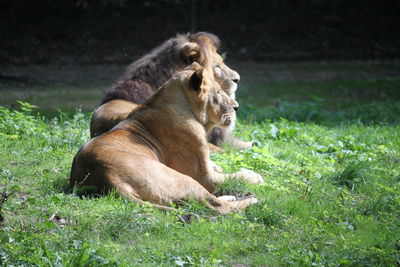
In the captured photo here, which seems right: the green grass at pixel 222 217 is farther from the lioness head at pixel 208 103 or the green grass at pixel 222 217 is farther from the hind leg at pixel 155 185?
the lioness head at pixel 208 103

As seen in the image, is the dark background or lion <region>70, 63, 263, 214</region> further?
the dark background

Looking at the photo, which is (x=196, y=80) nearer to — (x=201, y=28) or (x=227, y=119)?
(x=227, y=119)

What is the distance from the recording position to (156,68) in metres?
7.43

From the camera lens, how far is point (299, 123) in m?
9.46

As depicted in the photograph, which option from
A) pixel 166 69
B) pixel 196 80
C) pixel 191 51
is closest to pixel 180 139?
pixel 196 80

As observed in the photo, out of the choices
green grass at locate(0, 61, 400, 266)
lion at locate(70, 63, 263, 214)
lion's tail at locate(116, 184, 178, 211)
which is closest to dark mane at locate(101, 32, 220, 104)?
green grass at locate(0, 61, 400, 266)

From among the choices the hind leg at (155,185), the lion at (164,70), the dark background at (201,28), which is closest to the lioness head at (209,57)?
the lion at (164,70)

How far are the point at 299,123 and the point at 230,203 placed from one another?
15.2ft

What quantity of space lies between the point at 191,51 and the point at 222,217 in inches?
113

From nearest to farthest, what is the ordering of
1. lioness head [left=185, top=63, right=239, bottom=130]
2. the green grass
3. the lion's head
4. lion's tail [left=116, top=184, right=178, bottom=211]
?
1. the green grass
2. lion's tail [left=116, top=184, right=178, bottom=211]
3. lioness head [left=185, top=63, right=239, bottom=130]
4. the lion's head

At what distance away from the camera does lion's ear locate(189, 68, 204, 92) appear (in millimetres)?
5387

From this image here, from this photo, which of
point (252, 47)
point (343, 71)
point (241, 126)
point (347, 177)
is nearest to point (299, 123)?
point (241, 126)

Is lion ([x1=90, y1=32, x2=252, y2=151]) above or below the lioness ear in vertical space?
below

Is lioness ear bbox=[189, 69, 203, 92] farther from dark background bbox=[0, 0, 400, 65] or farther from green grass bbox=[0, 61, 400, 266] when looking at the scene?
dark background bbox=[0, 0, 400, 65]
